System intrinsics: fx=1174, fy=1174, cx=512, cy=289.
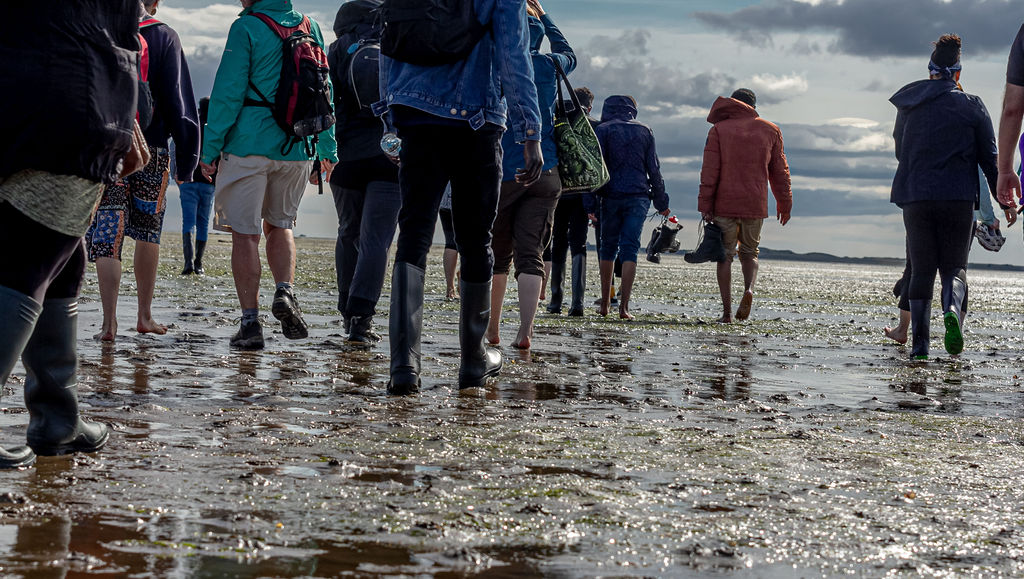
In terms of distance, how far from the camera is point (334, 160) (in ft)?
25.5

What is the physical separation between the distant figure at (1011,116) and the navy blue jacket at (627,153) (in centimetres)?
689

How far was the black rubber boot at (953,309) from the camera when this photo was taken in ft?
29.6

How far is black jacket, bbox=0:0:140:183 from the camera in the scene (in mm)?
3387

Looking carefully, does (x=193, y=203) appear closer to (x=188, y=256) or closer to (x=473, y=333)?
(x=188, y=256)

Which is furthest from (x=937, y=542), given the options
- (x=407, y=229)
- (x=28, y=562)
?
(x=407, y=229)

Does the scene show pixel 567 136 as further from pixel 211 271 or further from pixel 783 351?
pixel 211 271

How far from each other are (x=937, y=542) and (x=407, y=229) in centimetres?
324

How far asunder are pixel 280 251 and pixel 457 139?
247 cm

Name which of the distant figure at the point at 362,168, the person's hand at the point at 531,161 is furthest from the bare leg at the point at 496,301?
the person's hand at the point at 531,161

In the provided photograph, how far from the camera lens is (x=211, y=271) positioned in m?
19.1

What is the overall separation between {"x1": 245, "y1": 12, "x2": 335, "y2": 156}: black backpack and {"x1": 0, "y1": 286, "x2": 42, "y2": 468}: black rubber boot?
12.8 ft

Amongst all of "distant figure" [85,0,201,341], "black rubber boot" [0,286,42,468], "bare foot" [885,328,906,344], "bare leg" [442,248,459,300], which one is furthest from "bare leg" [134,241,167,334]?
"bare foot" [885,328,906,344]

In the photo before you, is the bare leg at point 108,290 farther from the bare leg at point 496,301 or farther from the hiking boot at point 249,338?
the bare leg at point 496,301

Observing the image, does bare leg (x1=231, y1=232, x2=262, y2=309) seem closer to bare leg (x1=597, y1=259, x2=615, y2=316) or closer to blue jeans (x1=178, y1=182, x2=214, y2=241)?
bare leg (x1=597, y1=259, x2=615, y2=316)
